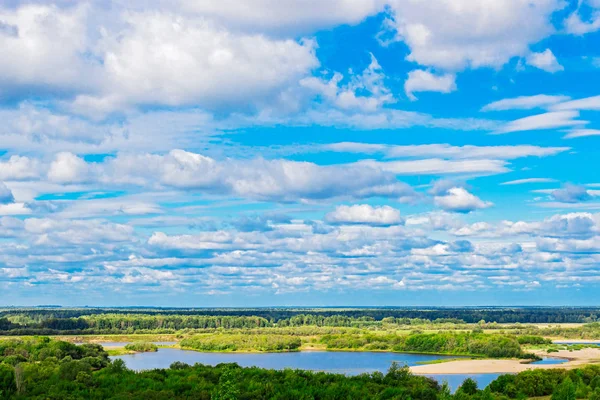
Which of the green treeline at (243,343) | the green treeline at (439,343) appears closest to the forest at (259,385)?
the green treeline at (439,343)

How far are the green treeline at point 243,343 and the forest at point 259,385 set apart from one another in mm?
64979

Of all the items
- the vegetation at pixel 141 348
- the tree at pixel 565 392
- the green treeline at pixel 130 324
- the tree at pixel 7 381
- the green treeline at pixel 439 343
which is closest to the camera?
the tree at pixel 7 381

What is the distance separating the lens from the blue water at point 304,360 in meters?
93.7

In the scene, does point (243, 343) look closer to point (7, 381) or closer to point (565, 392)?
point (7, 381)

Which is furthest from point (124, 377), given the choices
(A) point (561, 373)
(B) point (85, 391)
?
(A) point (561, 373)

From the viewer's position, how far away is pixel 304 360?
110062 mm

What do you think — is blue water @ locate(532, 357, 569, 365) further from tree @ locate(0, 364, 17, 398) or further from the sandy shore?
tree @ locate(0, 364, 17, 398)

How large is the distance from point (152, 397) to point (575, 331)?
13672 centimetres

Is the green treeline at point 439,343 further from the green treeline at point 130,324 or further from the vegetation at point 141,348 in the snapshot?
the green treeline at point 130,324

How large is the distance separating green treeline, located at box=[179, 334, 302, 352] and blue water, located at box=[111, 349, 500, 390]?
4118mm

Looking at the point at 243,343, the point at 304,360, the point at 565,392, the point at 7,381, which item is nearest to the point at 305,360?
the point at 304,360

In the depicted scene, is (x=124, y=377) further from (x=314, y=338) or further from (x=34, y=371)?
(x=314, y=338)

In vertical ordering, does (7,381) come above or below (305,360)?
above

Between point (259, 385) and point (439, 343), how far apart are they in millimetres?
79403
